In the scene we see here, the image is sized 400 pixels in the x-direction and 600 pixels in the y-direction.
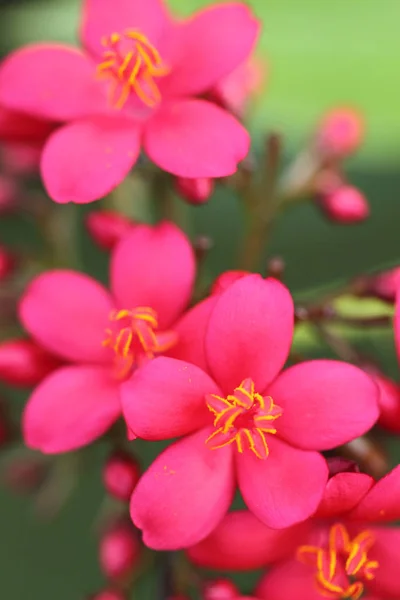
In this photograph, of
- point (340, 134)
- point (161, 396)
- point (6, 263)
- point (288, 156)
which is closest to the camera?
point (161, 396)

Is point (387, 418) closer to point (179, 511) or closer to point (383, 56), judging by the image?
point (179, 511)

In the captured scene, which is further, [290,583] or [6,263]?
[6,263]

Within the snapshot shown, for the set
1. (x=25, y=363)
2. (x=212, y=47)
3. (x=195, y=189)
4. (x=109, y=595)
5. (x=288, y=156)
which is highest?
(x=212, y=47)

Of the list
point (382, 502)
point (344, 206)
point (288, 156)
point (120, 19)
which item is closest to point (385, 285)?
point (344, 206)

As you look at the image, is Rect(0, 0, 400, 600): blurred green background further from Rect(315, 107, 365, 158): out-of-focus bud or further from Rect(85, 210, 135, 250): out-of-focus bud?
Rect(85, 210, 135, 250): out-of-focus bud

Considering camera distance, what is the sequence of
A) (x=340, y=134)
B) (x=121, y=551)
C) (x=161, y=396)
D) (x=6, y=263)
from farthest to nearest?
(x=340, y=134)
(x=6, y=263)
(x=121, y=551)
(x=161, y=396)

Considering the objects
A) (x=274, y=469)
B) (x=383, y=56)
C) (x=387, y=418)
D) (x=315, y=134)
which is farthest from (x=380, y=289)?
(x=383, y=56)

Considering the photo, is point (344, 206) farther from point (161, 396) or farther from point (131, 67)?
point (161, 396)

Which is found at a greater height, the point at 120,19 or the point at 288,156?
the point at 120,19

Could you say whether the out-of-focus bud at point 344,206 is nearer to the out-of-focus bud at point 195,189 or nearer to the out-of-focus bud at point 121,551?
the out-of-focus bud at point 195,189
